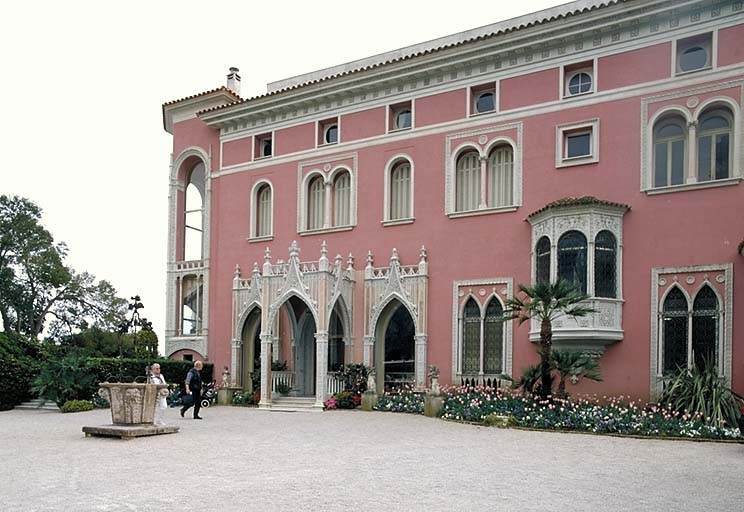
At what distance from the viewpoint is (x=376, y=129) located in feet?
75.4

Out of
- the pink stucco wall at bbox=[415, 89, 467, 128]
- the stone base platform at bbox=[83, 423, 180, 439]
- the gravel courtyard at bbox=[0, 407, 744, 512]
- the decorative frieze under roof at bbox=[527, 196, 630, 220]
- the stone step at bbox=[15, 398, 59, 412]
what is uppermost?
the pink stucco wall at bbox=[415, 89, 467, 128]

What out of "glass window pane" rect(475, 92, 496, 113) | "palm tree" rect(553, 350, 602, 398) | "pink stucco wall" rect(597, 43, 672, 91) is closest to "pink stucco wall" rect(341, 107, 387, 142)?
"glass window pane" rect(475, 92, 496, 113)

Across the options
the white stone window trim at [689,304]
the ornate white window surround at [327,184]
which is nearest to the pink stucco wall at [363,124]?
the ornate white window surround at [327,184]

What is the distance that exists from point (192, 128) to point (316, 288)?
9.92 meters

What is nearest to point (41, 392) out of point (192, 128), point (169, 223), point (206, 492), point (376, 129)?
point (169, 223)

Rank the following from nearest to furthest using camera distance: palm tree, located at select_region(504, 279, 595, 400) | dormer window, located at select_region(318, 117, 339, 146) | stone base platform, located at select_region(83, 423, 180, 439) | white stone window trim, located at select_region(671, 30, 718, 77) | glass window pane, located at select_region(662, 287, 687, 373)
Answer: stone base platform, located at select_region(83, 423, 180, 439), palm tree, located at select_region(504, 279, 595, 400), glass window pane, located at select_region(662, 287, 687, 373), white stone window trim, located at select_region(671, 30, 718, 77), dormer window, located at select_region(318, 117, 339, 146)

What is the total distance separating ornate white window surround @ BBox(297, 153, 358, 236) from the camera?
76.4 feet

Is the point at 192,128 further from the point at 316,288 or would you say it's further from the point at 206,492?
the point at 206,492

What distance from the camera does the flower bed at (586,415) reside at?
556 inches

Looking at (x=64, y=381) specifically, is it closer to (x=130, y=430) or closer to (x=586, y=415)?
(x=130, y=430)

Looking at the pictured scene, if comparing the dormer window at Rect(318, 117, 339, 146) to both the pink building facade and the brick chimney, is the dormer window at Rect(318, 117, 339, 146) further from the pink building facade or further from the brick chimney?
the brick chimney

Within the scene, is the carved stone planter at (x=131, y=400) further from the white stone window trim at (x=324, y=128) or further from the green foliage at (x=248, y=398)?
the white stone window trim at (x=324, y=128)

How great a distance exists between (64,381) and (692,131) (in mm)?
19114

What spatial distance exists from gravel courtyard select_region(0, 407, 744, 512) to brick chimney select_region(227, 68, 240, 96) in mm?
16652
